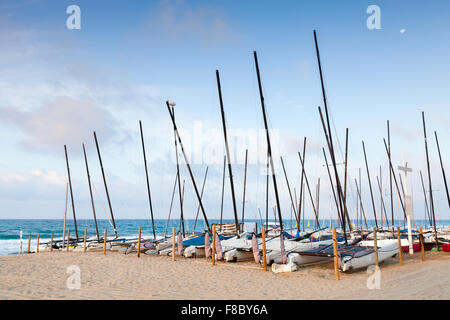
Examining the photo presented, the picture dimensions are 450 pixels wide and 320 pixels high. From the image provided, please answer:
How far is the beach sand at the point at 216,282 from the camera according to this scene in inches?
410

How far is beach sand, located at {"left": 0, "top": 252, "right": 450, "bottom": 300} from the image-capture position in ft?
34.2

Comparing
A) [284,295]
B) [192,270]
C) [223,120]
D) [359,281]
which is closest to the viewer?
[284,295]

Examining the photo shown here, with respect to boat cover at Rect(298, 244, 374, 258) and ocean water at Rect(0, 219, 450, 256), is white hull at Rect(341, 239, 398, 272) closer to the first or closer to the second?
boat cover at Rect(298, 244, 374, 258)

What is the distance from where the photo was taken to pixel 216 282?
13.0m

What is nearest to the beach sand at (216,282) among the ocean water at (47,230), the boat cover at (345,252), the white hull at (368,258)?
the white hull at (368,258)

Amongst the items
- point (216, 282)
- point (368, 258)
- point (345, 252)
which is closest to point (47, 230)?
point (216, 282)

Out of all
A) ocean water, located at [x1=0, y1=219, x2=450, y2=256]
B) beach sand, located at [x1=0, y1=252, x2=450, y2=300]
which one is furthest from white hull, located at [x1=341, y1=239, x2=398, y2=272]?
ocean water, located at [x1=0, y1=219, x2=450, y2=256]

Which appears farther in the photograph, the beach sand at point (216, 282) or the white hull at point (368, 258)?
the white hull at point (368, 258)

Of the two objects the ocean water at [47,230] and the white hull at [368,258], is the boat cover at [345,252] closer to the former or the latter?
the white hull at [368,258]
